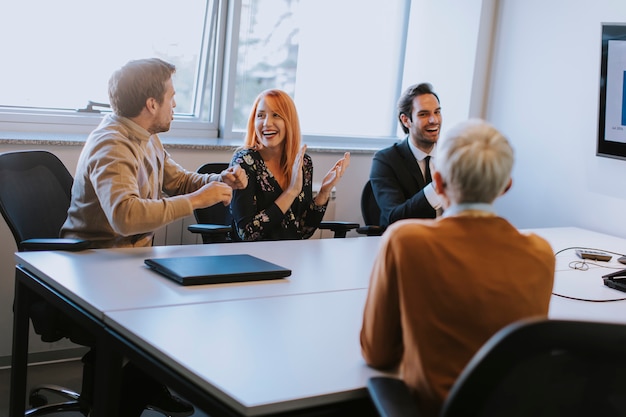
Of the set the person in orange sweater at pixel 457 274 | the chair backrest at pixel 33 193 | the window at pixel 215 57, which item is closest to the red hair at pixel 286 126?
the chair backrest at pixel 33 193

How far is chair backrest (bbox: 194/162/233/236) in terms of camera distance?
11.4 ft

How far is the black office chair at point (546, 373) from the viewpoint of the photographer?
115 centimetres

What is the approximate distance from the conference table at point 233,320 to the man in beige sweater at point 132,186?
151 mm

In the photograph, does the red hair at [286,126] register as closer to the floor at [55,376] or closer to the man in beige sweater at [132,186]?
the man in beige sweater at [132,186]

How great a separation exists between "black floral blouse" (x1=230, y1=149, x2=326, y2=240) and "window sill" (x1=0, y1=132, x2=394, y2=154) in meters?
0.57

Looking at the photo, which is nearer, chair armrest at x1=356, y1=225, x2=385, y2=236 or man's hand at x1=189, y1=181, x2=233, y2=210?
Answer: man's hand at x1=189, y1=181, x2=233, y2=210

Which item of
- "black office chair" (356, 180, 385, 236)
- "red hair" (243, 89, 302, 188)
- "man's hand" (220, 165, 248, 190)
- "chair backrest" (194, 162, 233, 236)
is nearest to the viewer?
"man's hand" (220, 165, 248, 190)

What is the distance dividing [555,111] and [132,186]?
2.66 meters

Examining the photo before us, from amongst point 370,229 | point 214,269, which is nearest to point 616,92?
point 370,229

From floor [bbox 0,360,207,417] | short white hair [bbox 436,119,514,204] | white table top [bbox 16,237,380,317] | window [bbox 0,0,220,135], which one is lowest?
floor [bbox 0,360,207,417]

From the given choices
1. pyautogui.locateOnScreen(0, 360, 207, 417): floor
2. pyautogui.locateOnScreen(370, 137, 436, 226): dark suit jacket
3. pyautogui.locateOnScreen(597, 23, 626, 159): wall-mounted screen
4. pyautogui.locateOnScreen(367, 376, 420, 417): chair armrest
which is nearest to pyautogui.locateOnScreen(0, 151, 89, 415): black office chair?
pyautogui.locateOnScreen(0, 360, 207, 417): floor

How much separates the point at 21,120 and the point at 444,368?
2.62 metres

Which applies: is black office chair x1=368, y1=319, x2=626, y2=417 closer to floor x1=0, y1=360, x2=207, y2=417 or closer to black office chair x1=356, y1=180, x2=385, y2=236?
floor x1=0, y1=360, x2=207, y2=417

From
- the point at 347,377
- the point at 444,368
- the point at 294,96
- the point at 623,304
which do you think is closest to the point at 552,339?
the point at 444,368
